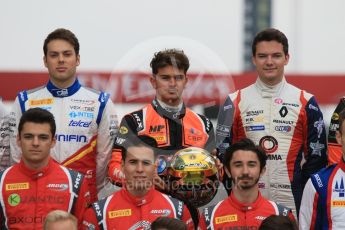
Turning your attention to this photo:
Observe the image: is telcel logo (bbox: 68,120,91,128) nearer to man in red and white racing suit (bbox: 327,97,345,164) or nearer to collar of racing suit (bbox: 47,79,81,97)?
collar of racing suit (bbox: 47,79,81,97)

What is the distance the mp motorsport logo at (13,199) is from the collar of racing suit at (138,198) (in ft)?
2.48

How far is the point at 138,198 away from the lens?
7309 millimetres

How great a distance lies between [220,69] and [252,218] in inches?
61.0

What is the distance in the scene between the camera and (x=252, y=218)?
727 cm

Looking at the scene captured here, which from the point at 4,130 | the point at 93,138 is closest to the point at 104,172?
the point at 93,138

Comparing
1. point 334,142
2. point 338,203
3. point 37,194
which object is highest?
point 334,142

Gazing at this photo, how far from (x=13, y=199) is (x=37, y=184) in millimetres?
203

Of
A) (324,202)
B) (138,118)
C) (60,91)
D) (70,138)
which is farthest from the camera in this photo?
(60,91)

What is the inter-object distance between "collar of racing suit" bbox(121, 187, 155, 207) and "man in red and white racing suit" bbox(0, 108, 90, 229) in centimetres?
34

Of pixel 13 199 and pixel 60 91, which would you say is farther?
pixel 60 91

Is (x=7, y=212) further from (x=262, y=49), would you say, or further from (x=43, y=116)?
(x=262, y=49)

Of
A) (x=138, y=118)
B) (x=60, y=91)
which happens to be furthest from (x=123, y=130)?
(x=60, y=91)

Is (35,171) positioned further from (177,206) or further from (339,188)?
(339,188)

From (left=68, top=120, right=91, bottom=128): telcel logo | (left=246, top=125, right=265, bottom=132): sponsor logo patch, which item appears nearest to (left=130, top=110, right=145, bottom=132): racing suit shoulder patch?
(left=68, top=120, right=91, bottom=128): telcel logo
